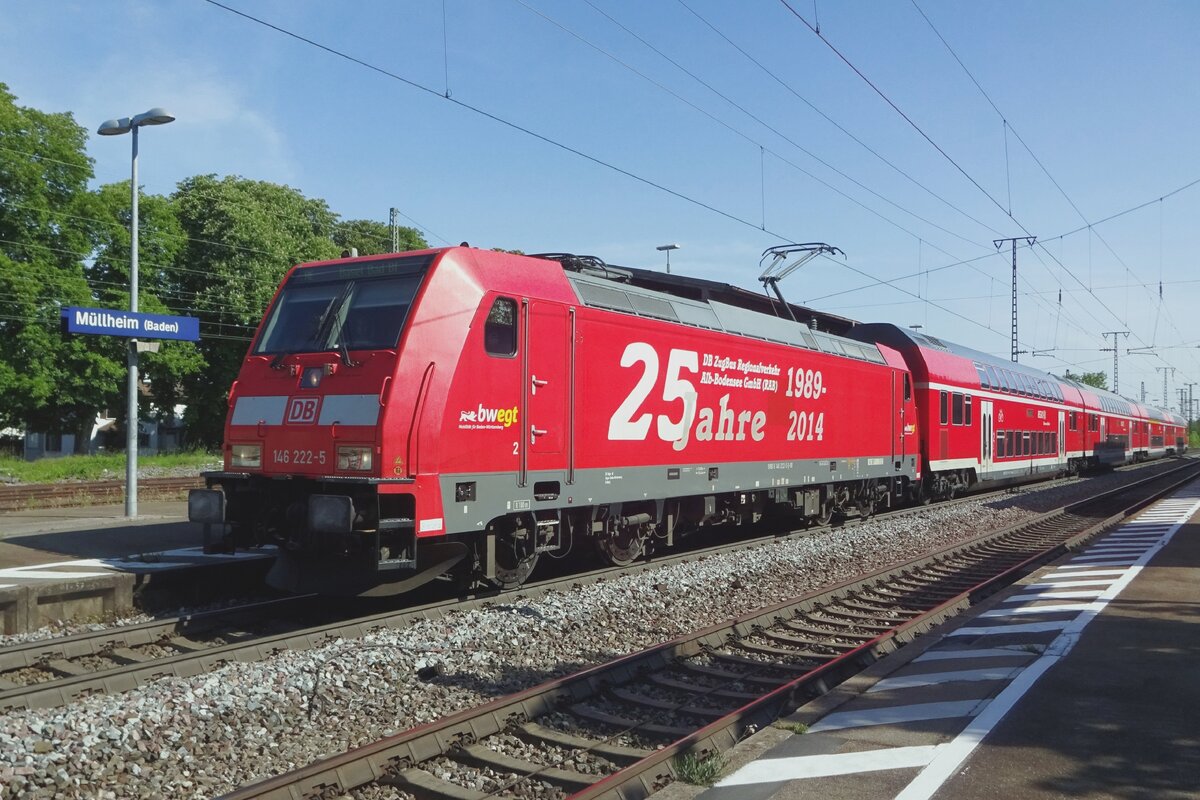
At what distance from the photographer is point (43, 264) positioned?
35344 millimetres

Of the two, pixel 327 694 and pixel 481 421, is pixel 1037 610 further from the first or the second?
pixel 327 694

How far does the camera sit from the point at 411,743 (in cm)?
550

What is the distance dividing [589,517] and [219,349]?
3370 cm

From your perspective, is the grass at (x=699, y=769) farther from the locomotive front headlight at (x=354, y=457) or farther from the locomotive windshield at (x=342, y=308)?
the locomotive windshield at (x=342, y=308)

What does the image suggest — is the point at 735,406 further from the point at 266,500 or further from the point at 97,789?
the point at 97,789

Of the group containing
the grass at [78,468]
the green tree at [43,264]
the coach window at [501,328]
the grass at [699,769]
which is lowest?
the grass at [699,769]

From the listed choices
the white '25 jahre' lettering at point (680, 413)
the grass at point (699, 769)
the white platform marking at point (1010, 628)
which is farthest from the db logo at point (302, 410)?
the white platform marking at point (1010, 628)

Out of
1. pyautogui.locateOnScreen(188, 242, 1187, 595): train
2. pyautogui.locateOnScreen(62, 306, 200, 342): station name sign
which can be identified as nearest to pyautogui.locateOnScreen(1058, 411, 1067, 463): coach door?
pyautogui.locateOnScreen(188, 242, 1187, 595): train

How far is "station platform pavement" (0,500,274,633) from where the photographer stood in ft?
30.1

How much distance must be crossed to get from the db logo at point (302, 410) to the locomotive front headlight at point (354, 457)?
59cm

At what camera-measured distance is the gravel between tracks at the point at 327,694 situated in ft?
17.1

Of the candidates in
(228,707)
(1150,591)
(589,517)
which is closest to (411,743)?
(228,707)

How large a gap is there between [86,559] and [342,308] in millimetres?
5324

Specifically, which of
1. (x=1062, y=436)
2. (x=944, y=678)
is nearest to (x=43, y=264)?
(x=944, y=678)
